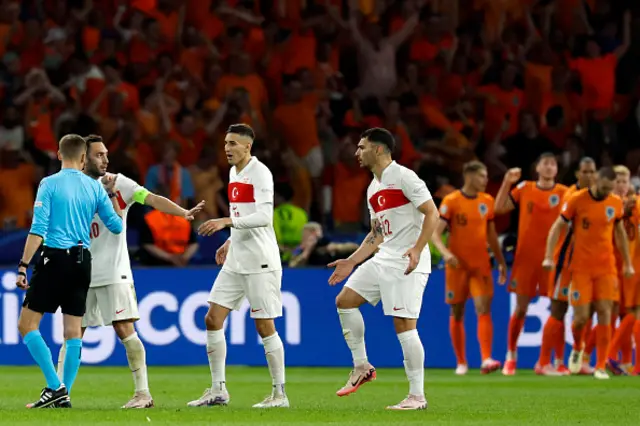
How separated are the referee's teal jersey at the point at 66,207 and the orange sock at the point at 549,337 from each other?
6.84 metres

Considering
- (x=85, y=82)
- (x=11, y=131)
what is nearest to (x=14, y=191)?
(x=11, y=131)

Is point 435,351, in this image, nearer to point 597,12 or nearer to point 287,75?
point 287,75

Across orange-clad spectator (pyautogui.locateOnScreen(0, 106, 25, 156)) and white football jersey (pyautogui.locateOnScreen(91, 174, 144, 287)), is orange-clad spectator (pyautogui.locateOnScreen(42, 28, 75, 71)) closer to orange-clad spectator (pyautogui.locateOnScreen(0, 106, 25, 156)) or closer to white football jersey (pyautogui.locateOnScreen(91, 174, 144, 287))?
orange-clad spectator (pyautogui.locateOnScreen(0, 106, 25, 156))

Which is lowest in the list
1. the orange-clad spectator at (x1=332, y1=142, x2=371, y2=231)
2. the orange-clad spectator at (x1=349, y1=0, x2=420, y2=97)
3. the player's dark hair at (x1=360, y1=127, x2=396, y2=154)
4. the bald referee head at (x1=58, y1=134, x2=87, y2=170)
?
the bald referee head at (x1=58, y1=134, x2=87, y2=170)

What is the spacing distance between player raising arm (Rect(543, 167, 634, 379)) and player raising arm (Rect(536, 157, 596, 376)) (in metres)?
0.22

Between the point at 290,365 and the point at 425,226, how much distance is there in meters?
6.72

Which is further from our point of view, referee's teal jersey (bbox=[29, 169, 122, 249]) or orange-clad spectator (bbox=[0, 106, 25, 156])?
orange-clad spectator (bbox=[0, 106, 25, 156])

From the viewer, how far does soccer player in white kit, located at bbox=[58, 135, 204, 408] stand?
1148 cm

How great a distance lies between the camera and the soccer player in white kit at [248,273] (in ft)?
38.5

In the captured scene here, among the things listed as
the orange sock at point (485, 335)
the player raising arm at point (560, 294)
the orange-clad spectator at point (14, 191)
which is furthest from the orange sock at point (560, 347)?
the orange-clad spectator at point (14, 191)

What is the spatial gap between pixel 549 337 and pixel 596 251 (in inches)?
46.2

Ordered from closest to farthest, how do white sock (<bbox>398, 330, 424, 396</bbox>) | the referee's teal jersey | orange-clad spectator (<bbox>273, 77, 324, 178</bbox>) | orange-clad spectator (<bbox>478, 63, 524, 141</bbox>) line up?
the referee's teal jersey
white sock (<bbox>398, 330, 424, 396</bbox>)
orange-clad spectator (<bbox>273, 77, 324, 178</bbox>)
orange-clad spectator (<bbox>478, 63, 524, 141</bbox>)

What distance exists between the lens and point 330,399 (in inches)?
513

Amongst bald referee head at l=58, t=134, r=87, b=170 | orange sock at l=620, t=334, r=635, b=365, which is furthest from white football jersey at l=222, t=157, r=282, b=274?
orange sock at l=620, t=334, r=635, b=365
